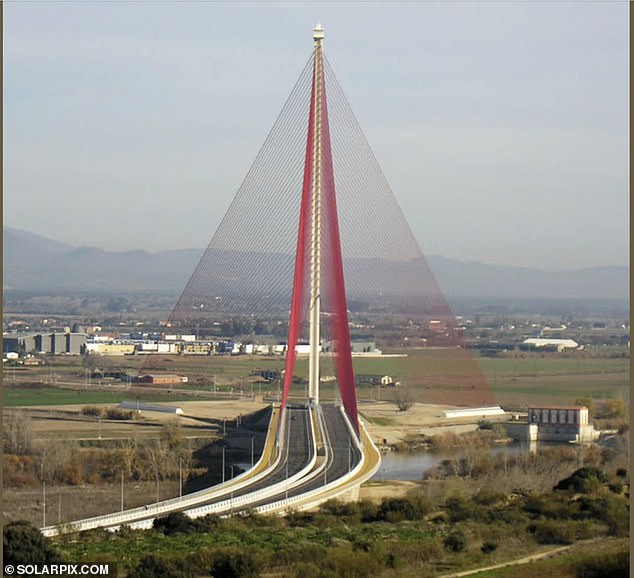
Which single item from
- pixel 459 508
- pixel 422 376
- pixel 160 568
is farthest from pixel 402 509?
pixel 422 376

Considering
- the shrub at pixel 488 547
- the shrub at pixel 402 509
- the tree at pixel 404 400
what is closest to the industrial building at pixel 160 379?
the tree at pixel 404 400

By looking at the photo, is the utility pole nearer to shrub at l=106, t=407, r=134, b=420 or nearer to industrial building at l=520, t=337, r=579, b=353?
shrub at l=106, t=407, r=134, b=420

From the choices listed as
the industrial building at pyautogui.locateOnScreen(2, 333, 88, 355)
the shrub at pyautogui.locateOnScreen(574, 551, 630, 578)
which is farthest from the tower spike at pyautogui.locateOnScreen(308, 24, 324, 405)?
the industrial building at pyautogui.locateOnScreen(2, 333, 88, 355)

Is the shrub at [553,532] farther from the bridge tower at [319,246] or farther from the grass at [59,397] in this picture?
the grass at [59,397]

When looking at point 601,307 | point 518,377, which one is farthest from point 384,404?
point 601,307

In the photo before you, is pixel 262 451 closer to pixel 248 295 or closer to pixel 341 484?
pixel 341 484

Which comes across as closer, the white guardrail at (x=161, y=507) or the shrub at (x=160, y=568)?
the shrub at (x=160, y=568)

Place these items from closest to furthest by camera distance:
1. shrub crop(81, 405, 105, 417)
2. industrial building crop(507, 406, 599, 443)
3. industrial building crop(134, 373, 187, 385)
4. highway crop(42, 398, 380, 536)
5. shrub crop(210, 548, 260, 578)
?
shrub crop(210, 548, 260, 578) < highway crop(42, 398, 380, 536) < industrial building crop(507, 406, 599, 443) < shrub crop(81, 405, 105, 417) < industrial building crop(134, 373, 187, 385)

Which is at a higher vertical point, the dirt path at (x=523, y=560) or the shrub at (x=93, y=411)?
the shrub at (x=93, y=411)
